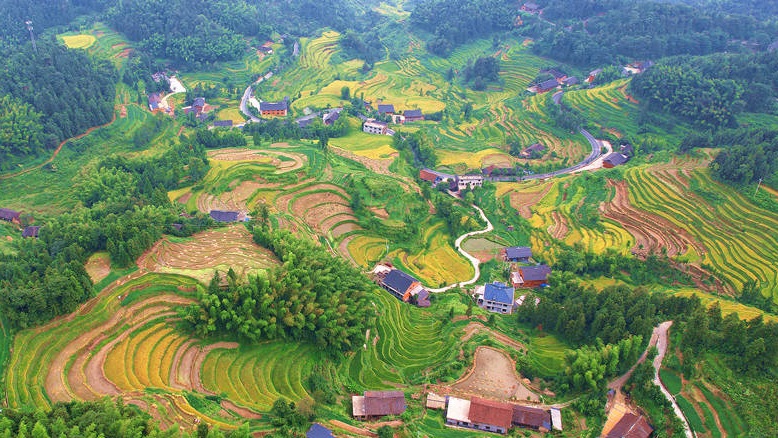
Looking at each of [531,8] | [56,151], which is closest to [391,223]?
[56,151]

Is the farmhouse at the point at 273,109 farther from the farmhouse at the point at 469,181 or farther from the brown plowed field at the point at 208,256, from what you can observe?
the brown plowed field at the point at 208,256

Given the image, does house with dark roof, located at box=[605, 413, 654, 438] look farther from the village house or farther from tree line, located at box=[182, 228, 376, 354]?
the village house

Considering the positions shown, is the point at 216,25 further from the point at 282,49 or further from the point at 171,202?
the point at 171,202

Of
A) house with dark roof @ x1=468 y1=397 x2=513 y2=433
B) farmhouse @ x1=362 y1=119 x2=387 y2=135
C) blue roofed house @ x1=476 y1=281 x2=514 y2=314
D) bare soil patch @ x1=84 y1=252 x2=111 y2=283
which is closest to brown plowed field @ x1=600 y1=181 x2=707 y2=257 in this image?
blue roofed house @ x1=476 y1=281 x2=514 y2=314

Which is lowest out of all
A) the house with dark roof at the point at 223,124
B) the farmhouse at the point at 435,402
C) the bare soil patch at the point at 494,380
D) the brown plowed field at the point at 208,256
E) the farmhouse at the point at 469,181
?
the house with dark roof at the point at 223,124

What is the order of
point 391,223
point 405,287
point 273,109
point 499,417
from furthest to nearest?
point 273,109 < point 391,223 < point 405,287 < point 499,417

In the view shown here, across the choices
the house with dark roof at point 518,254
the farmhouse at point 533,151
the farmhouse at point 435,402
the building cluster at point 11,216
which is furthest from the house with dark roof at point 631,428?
the building cluster at point 11,216

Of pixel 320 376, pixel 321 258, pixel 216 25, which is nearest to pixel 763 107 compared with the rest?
pixel 321 258

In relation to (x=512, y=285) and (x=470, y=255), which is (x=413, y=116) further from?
(x=512, y=285)
